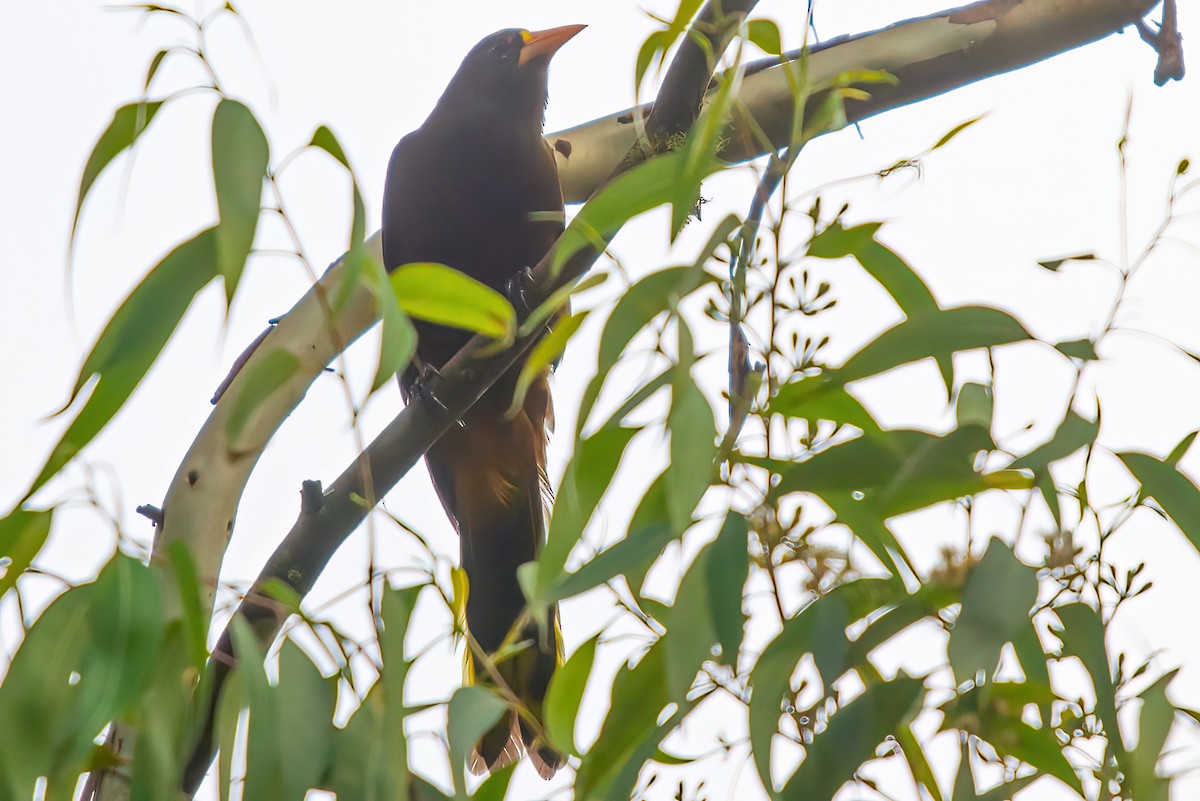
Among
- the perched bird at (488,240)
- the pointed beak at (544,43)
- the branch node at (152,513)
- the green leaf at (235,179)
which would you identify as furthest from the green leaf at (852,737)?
the pointed beak at (544,43)

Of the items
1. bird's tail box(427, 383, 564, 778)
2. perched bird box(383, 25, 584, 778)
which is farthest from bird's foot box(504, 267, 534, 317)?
bird's tail box(427, 383, 564, 778)

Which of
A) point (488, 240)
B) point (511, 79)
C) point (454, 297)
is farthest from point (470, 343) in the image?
point (511, 79)

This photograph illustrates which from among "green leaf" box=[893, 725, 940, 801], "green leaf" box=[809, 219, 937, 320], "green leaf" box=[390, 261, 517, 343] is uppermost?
"green leaf" box=[809, 219, 937, 320]

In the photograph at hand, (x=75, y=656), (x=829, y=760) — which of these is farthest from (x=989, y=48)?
(x=75, y=656)

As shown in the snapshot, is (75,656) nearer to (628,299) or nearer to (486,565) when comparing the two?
(628,299)

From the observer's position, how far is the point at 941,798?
1.07 m

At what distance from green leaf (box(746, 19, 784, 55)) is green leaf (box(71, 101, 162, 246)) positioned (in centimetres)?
50

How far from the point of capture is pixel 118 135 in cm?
105

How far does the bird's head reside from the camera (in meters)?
2.88

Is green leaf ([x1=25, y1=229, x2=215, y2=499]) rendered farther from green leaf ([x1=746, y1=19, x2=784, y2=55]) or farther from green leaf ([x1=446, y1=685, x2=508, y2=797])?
green leaf ([x1=746, y1=19, x2=784, y2=55])

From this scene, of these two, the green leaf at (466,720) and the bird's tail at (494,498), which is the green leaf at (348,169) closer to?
the green leaf at (466,720)

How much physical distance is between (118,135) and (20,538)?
360mm

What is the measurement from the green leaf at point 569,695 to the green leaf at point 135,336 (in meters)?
0.42

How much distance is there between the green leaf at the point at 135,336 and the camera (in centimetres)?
100
